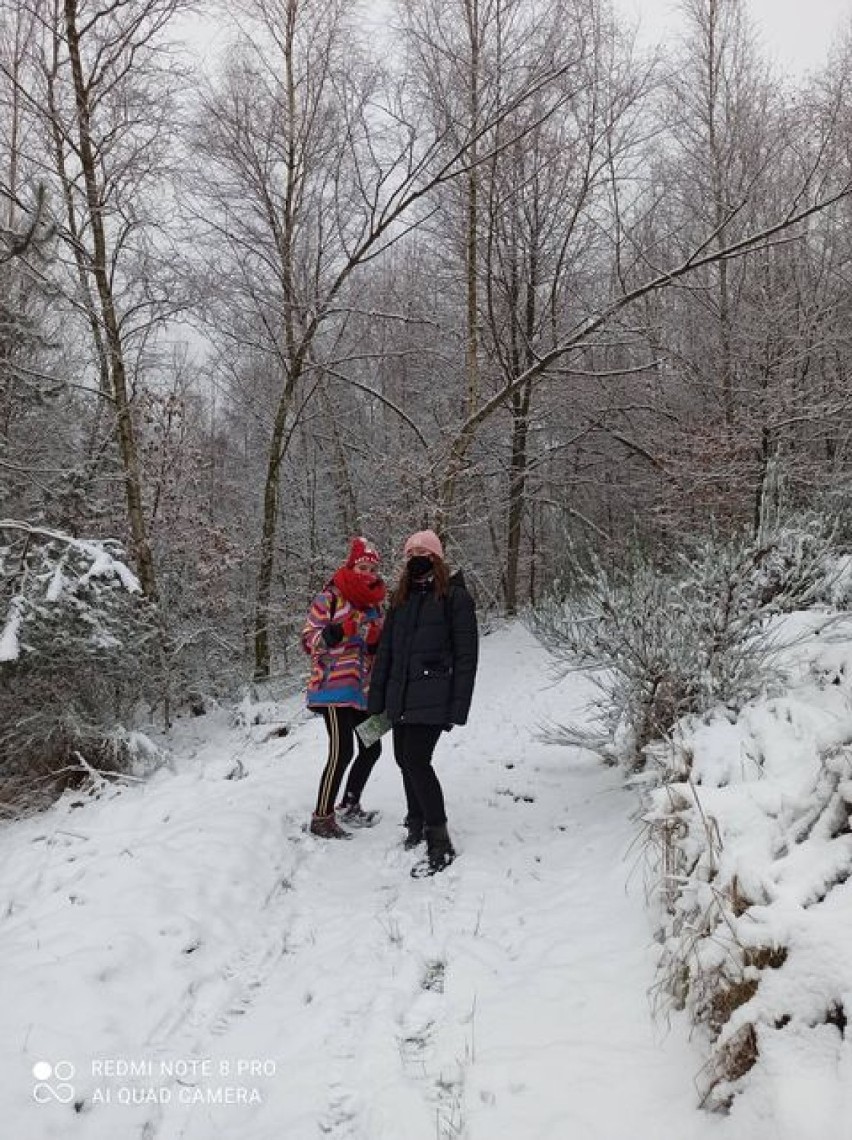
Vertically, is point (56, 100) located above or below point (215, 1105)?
above

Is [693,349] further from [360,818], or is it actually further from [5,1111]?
[5,1111]

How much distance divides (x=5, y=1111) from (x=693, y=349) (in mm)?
16482

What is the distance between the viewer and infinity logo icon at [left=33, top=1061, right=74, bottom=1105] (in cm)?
248

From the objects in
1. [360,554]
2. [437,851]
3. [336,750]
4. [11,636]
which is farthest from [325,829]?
[11,636]

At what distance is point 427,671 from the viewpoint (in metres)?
4.46

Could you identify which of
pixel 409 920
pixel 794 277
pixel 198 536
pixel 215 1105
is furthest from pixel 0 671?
pixel 794 277

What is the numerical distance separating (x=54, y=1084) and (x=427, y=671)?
257cm

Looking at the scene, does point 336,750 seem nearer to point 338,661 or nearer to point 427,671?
point 338,661

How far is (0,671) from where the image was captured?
861cm

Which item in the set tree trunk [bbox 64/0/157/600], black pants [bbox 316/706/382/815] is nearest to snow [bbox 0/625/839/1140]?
black pants [bbox 316/706/382/815]

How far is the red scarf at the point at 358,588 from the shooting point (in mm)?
5020

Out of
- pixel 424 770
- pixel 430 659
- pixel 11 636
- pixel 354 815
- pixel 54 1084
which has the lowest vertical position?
pixel 354 815

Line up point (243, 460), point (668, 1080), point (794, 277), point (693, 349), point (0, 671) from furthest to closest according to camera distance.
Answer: point (243, 460) → point (693, 349) → point (794, 277) → point (0, 671) → point (668, 1080)

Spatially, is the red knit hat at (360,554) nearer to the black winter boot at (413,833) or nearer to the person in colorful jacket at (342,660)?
the person in colorful jacket at (342,660)
